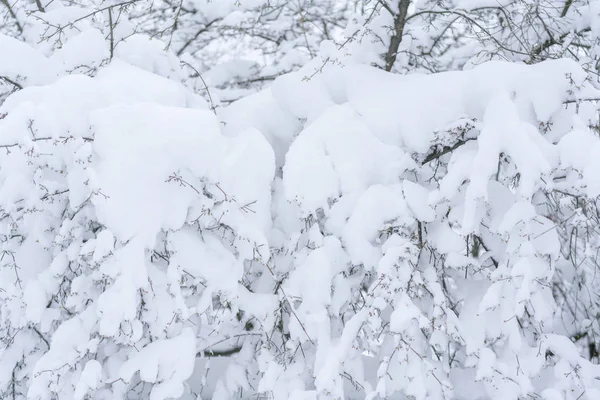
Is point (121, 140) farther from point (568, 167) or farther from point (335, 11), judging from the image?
point (335, 11)

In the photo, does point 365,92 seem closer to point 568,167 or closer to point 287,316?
point 568,167

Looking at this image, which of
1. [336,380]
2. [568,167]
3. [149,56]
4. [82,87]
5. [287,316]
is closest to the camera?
[568,167]

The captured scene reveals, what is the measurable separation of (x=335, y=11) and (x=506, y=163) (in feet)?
10.5

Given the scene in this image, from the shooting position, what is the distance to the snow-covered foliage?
8.92 feet

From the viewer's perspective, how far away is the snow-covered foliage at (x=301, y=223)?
2.72 m

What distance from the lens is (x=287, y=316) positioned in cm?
329

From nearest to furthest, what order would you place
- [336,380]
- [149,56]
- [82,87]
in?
[336,380] → [82,87] → [149,56]

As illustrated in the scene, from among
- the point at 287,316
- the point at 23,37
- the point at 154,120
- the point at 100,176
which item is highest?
the point at 154,120

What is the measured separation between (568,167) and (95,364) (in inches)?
99.4

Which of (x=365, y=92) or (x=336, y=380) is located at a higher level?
(x=365, y=92)

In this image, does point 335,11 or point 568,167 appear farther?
point 335,11

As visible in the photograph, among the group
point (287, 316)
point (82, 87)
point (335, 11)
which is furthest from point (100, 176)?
point (335, 11)

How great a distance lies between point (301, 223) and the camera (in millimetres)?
3193

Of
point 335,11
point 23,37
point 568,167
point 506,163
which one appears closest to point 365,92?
point 506,163
